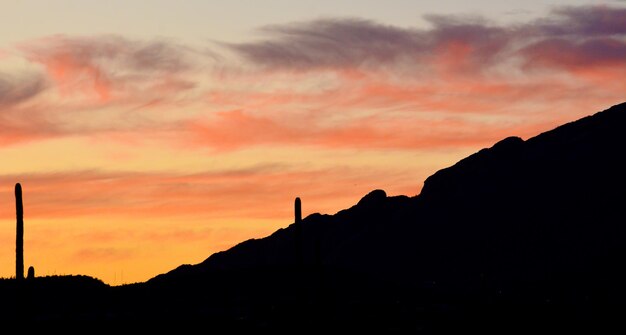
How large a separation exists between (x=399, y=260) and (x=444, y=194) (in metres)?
23.5

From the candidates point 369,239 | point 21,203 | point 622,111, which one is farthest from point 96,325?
point 622,111

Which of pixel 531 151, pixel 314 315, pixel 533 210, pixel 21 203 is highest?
pixel 531 151

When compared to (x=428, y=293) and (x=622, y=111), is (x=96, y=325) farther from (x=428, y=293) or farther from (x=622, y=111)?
(x=622, y=111)

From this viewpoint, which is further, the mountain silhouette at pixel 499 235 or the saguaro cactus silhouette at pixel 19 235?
the mountain silhouette at pixel 499 235

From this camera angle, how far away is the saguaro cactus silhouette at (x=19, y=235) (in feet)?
154

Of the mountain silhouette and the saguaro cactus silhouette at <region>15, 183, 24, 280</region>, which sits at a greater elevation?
the mountain silhouette

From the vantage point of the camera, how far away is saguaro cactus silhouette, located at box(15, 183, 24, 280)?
46938mm

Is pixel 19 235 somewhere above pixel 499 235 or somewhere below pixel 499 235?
below

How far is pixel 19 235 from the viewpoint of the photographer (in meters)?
48.1

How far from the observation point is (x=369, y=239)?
183m

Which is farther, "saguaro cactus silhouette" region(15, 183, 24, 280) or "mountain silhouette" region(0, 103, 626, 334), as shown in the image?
"mountain silhouette" region(0, 103, 626, 334)

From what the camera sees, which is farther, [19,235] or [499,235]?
[499,235]

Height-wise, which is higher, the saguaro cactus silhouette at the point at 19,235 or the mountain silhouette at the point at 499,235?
the mountain silhouette at the point at 499,235

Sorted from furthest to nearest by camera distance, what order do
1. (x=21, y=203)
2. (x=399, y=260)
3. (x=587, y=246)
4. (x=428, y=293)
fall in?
(x=399, y=260)
(x=587, y=246)
(x=428, y=293)
(x=21, y=203)
